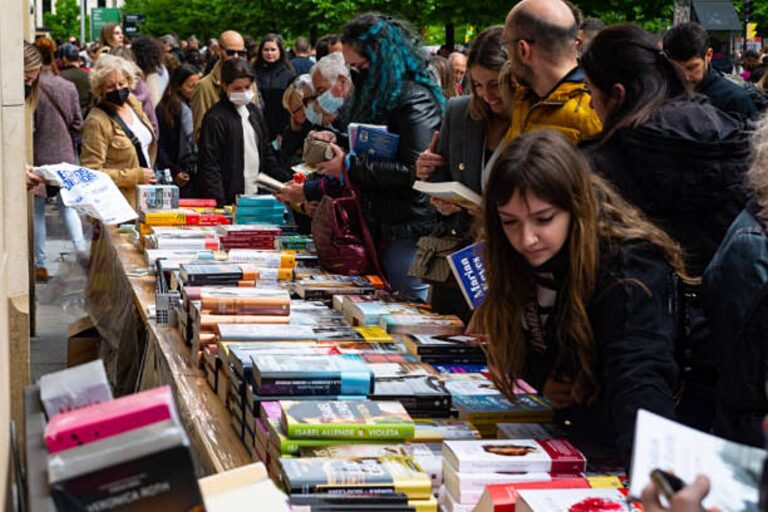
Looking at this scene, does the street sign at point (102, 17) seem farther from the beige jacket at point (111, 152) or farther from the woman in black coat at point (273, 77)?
the beige jacket at point (111, 152)

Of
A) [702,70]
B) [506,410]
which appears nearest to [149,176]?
[702,70]

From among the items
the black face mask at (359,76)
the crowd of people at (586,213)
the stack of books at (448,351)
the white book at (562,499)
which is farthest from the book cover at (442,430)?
the black face mask at (359,76)

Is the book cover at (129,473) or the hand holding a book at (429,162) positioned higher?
the book cover at (129,473)

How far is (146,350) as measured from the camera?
5.26m

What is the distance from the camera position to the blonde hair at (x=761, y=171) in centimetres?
286

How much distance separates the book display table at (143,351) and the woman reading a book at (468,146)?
1.07 m

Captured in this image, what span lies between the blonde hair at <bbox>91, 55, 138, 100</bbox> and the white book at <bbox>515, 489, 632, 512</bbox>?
6.25 meters

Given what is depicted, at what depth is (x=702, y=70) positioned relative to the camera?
698 centimetres

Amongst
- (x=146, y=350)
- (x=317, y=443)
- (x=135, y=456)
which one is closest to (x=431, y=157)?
(x=146, y=350)

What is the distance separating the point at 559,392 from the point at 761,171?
0.85 metres

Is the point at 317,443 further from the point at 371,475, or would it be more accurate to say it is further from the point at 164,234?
the point at 164,234

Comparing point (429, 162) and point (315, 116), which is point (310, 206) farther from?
point (429, 162)

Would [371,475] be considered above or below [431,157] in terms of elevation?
below

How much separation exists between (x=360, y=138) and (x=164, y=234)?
1.50 metres
